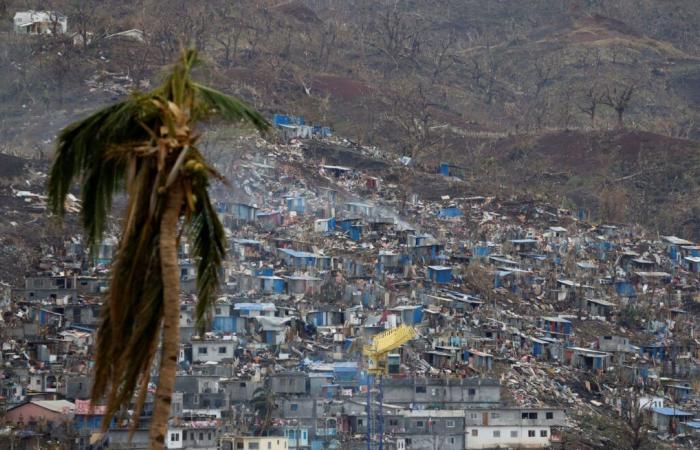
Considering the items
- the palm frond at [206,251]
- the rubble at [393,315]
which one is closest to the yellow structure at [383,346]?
the rubble at [393,315]

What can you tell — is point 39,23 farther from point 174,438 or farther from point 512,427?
point 174,438

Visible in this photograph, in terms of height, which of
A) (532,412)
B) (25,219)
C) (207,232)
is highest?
(207,232)

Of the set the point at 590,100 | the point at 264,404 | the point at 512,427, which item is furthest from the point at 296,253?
the point at 590,100

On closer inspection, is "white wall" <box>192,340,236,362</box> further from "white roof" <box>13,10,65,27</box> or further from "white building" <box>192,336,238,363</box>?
"white roof" <box>13,10,65,27</box>

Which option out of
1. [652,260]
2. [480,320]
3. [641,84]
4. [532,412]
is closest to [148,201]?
[532,412]

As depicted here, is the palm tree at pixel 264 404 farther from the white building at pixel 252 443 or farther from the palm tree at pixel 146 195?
the palm tree at pixel 146 195

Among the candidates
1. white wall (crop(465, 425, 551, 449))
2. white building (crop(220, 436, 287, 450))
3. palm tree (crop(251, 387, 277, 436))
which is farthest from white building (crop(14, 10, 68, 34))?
white building (crop(220, 436, 287, 450))

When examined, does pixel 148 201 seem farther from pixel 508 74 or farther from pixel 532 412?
pixel 508 74
